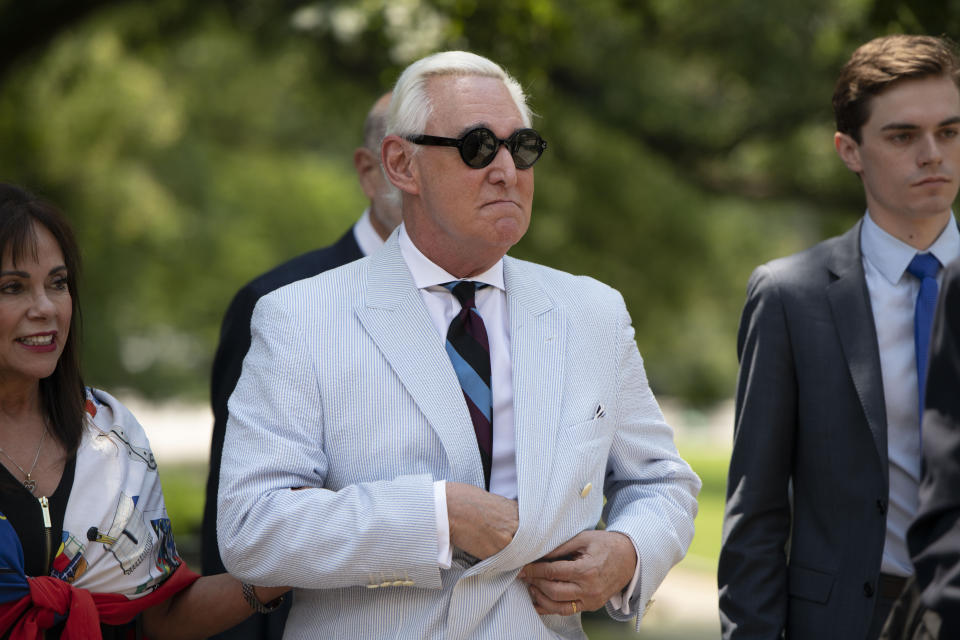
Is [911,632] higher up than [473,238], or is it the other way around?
[473,238]

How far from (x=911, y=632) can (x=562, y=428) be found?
957 millimetres

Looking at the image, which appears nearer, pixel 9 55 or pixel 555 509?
pixel 555 509

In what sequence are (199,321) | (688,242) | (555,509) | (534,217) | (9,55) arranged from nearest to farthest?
(555,509)
(9,55)
(534,217)
(688,242)
(199,321)

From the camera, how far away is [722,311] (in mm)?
16016

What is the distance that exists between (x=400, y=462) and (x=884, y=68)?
1887 millimetres

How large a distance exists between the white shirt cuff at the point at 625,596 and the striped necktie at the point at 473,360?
42 cm

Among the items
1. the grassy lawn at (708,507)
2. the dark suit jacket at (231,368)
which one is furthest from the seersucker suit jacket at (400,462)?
the grassy lawn at (708,507)

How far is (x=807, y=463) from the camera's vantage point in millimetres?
3434

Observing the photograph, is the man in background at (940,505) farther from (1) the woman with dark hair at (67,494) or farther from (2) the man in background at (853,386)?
(1) the woman with dark hair at (67,494)

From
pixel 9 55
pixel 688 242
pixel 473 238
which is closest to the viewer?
pixel 473 238

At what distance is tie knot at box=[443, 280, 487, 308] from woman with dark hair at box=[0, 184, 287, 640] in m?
0.88

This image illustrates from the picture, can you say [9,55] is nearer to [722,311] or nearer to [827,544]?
[827,544]

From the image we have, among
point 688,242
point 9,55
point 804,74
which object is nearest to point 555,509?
point 9,55

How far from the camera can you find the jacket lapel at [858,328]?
329cm
